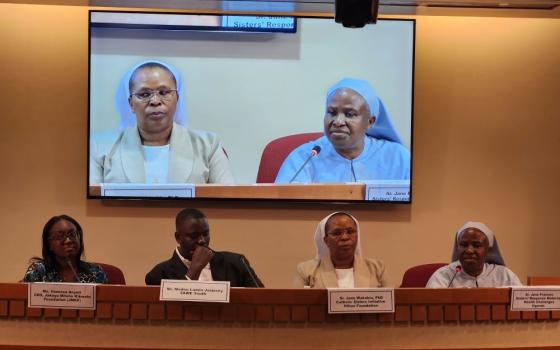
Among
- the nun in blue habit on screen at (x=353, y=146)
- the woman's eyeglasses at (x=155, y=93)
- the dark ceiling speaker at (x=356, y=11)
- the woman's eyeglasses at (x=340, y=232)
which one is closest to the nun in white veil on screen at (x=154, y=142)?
the woman's eyeglasses at (x=155, y=93)

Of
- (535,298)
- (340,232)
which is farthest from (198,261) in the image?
(535,298)

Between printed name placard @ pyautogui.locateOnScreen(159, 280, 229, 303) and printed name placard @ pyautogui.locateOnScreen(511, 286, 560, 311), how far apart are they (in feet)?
2.91

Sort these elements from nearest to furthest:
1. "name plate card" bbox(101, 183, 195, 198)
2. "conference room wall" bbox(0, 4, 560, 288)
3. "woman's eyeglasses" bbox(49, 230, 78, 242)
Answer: "woman's eyeglasses" bbox(49, 230, 78, 242) < "name plate card" bbox(101, 183, 195, 198) < "conference room wall" bbox(0, 4, 560, 288)

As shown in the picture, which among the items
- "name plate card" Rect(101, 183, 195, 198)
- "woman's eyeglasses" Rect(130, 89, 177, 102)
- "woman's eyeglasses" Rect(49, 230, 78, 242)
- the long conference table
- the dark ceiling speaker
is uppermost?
the dark ceiling speaker

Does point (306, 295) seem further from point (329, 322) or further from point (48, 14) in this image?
point (48, 14)

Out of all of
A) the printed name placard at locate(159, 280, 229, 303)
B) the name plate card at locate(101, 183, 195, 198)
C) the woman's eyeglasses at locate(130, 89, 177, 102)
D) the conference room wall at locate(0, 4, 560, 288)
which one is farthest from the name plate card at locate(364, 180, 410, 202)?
the printed name placard at locate(159, 280, 229, 303)

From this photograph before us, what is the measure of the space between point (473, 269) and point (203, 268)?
1.30m

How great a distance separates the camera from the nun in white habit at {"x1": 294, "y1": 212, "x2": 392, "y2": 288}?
3658mm

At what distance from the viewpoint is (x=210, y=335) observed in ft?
7.64

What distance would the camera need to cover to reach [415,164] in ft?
17.3

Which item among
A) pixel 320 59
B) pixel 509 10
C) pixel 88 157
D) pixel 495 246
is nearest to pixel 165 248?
pixel 88 157

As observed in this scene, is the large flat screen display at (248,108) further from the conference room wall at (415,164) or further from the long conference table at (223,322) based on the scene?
the long conference table at (223,322)

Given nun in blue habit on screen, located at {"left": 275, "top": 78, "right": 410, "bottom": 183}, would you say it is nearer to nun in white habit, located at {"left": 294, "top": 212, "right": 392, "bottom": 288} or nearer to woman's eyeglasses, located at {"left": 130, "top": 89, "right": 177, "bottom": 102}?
woman's eyeglasses, located at {"left": 130, "top": 89, "right": 177, "bottom": 102}

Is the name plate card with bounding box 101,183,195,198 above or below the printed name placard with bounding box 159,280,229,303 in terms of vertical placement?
above
